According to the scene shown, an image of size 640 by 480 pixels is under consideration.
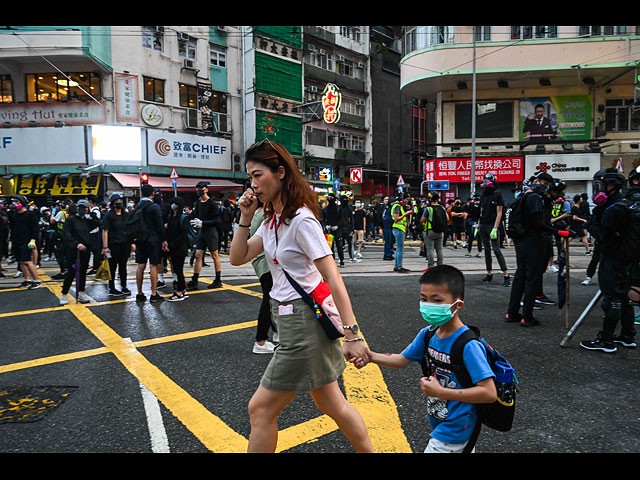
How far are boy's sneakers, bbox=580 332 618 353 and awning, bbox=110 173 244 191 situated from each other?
63.0 feet

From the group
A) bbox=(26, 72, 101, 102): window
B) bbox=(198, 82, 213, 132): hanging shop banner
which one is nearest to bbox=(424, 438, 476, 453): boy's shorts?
bbox=(26, 72, 101, 102): window

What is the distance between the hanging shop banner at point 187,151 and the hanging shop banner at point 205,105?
2.62ft

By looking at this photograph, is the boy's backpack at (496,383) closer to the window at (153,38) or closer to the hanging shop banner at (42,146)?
→ the hanging shop banner at (42,146)

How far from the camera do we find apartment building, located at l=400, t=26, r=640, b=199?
81.5 feet

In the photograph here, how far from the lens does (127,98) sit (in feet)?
78.1

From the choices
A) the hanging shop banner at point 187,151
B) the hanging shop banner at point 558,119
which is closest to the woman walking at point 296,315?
the hanging shop banner at point 187,151

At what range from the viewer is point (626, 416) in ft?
10.3

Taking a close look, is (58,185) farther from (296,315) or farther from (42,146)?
(296,315)

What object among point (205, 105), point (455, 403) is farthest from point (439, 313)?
point (205, 105)

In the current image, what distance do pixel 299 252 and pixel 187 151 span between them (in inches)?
1019

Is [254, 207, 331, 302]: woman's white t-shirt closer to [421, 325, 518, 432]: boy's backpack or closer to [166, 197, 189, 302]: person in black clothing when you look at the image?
[421, 325, 518, 432]: boy's backpack

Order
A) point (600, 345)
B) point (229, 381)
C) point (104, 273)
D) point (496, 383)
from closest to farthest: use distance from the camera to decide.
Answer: point (496, 383)
point (229, 381)
point (600, 345)
point (104, 273)

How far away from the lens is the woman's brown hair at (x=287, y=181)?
2219 millimetres
